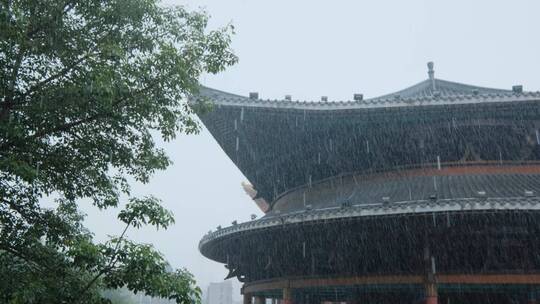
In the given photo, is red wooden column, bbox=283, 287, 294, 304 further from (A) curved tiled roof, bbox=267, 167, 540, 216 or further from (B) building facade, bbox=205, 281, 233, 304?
(B) building facade, bbox=205, 281, 233, 304

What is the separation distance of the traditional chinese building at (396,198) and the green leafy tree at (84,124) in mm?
4488

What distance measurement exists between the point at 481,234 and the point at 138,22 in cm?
755

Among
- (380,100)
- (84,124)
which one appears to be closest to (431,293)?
(380,100)

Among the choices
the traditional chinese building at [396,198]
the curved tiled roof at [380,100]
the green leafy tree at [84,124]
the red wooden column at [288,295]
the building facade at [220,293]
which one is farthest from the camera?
the building facade at [220,293]

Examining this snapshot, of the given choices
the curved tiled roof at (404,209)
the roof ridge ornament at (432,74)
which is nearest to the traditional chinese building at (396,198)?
the curved tiled roof at (404,209)

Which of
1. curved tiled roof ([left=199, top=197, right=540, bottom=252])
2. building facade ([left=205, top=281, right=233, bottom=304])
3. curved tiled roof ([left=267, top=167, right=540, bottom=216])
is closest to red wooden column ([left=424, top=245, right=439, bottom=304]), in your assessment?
curved tiled roof ([left=267, top=167, right=540, bottom=216])

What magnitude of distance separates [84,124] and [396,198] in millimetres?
6805

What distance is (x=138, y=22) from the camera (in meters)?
6.59

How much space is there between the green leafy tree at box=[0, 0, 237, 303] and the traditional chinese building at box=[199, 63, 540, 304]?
449 cm

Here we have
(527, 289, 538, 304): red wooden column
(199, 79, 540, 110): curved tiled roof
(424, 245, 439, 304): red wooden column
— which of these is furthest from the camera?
(199, 79, 540, 110): curved tiled roof

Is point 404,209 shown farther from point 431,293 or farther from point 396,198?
point 431,293

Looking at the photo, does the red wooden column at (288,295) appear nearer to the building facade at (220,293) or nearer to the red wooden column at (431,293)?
the red wooden column at (431,293)

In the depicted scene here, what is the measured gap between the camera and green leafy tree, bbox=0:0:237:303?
557 centimetres

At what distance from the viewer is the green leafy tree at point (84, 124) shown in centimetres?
557
